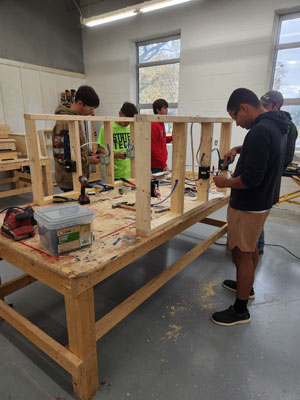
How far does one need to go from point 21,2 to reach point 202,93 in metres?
3.60

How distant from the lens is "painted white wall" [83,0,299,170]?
3711 millimetres

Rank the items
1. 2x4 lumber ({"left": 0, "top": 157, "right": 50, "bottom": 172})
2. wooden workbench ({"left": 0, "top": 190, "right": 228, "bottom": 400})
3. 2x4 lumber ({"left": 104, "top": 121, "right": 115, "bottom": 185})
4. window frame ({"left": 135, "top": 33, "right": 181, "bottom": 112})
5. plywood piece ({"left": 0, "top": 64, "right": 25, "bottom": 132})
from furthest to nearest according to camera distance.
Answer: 1. window frame ({"left": 135, "top": 33, "right": 181, "bottom": 112})
2. plywood piece ({"left": 0, "top": 64, "right": 25, "bottom": 132})
3. 2x4 lumber ({"left": 0, "top": 157, "right": 50, "bottom": 172})
4. 2x4 lumber ({"left": 104, "top": 121, "right": 115, "bottom": 185})
5. wooden workbench ({"left": 0, "top": 190, "right": 228, "bottom": 400})

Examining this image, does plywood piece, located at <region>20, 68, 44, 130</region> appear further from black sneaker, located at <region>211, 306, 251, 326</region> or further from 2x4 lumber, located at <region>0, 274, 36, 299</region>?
black sneaker, located at <region>211, 306, 251, 326</region>

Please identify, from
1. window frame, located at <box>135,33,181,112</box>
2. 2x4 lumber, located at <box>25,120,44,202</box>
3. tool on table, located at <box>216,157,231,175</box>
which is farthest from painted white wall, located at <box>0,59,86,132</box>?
tool on table, located at <box>216,157,231,175</box>

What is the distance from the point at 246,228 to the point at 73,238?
1.01 metres

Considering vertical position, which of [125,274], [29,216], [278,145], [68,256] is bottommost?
[125,274]

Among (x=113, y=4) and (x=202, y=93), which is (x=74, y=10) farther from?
(x=202, y=93)

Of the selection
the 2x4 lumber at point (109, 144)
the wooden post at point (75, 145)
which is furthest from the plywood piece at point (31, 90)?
the wooden post at point (75, 145)

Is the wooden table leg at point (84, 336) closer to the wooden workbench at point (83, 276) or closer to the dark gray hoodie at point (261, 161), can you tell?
the wooden workbench at point (83, 276)

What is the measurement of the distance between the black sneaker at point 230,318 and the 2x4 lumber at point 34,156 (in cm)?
140

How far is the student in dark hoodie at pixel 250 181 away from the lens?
1315mm

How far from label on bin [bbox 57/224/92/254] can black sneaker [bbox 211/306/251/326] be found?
106 cm

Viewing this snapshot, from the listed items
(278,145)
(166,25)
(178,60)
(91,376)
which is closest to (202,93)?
(178,60)

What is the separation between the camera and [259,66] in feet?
12.4
